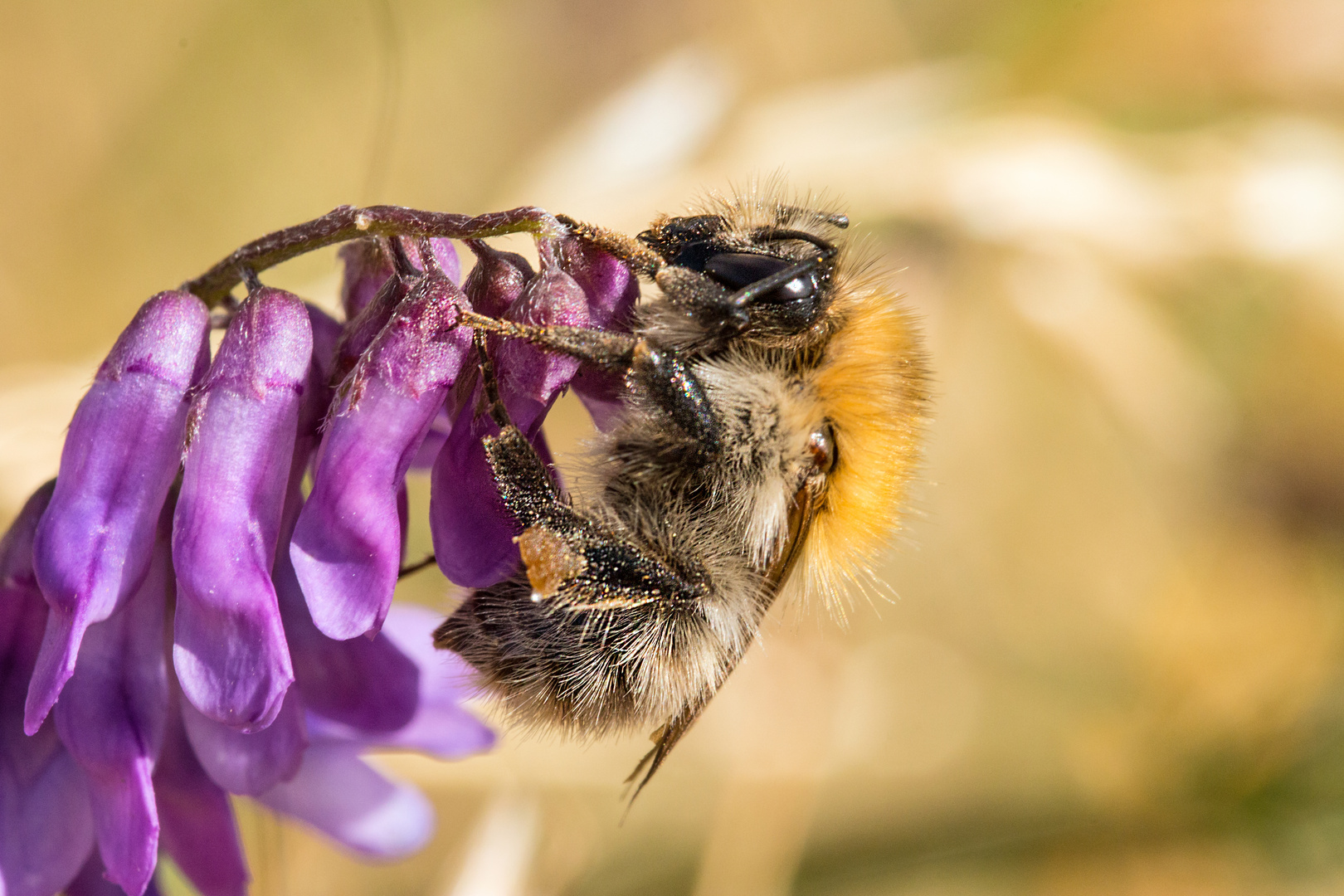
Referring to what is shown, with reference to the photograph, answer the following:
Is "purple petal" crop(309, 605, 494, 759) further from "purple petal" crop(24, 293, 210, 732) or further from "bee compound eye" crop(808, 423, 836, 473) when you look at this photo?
"bee compound eye" crop(808, 423, 836, 473)

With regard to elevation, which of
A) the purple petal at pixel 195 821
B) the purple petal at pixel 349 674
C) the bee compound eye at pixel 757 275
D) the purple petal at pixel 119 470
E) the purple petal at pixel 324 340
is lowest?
the purple petal at pixel 195 821

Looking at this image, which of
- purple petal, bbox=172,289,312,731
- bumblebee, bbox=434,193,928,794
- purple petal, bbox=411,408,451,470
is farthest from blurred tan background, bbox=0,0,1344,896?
purple petal, bbox=172,289,312,731

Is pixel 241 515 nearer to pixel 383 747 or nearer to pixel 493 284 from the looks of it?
pixel 493 284

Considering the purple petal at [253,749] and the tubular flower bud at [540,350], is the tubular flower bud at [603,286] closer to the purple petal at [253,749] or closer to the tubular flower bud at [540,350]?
the tubular flower bud at [540,350]

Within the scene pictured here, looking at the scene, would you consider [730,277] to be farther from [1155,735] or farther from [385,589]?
[1155,735]

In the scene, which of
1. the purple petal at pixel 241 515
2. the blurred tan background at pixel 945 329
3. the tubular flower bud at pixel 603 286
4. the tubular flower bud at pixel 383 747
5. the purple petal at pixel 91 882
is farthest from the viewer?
the blurred tan background at pixel 945 329

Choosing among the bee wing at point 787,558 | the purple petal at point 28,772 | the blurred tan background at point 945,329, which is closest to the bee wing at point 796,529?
the bee wing at point 787,558
